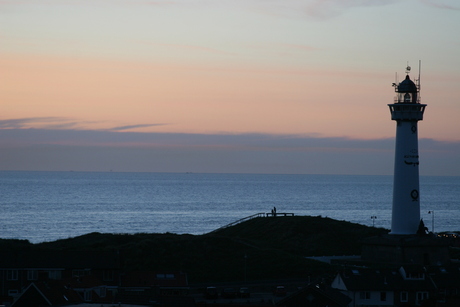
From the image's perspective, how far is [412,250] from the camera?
69438mm

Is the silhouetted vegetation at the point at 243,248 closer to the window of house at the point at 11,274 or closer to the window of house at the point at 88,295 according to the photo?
the window of house at the point at 11,274

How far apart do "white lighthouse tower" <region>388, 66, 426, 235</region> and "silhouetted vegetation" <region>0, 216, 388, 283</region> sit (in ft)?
25.3

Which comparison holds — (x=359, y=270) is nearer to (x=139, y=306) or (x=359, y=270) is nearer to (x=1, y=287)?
(x=139, y=306)

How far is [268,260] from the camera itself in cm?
7619

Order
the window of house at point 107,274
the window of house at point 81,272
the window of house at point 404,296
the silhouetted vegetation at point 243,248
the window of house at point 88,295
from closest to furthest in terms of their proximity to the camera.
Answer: the window of house at point 88,295 → the window of house at point 404,296 → the window of house at point 81,272 → the window of house at point 107,274 → the silhouetted vegetation at point 243,248

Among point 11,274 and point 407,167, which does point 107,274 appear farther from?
point 407,167

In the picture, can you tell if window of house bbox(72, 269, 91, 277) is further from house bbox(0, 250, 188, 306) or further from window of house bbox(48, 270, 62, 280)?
window of house bbox(48, 270, 62, 280)

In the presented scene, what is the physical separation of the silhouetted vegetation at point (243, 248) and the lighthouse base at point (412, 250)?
4815 millimetres

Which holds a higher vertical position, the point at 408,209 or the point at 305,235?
the point at 408,209

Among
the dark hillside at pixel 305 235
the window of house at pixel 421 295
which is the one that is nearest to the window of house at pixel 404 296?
the window of house at pixel 421 295

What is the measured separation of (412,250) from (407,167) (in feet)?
22.9

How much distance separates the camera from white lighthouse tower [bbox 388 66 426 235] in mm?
70062

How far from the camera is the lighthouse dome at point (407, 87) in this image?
71938mm

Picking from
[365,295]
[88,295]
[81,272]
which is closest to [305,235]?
[365,295]
